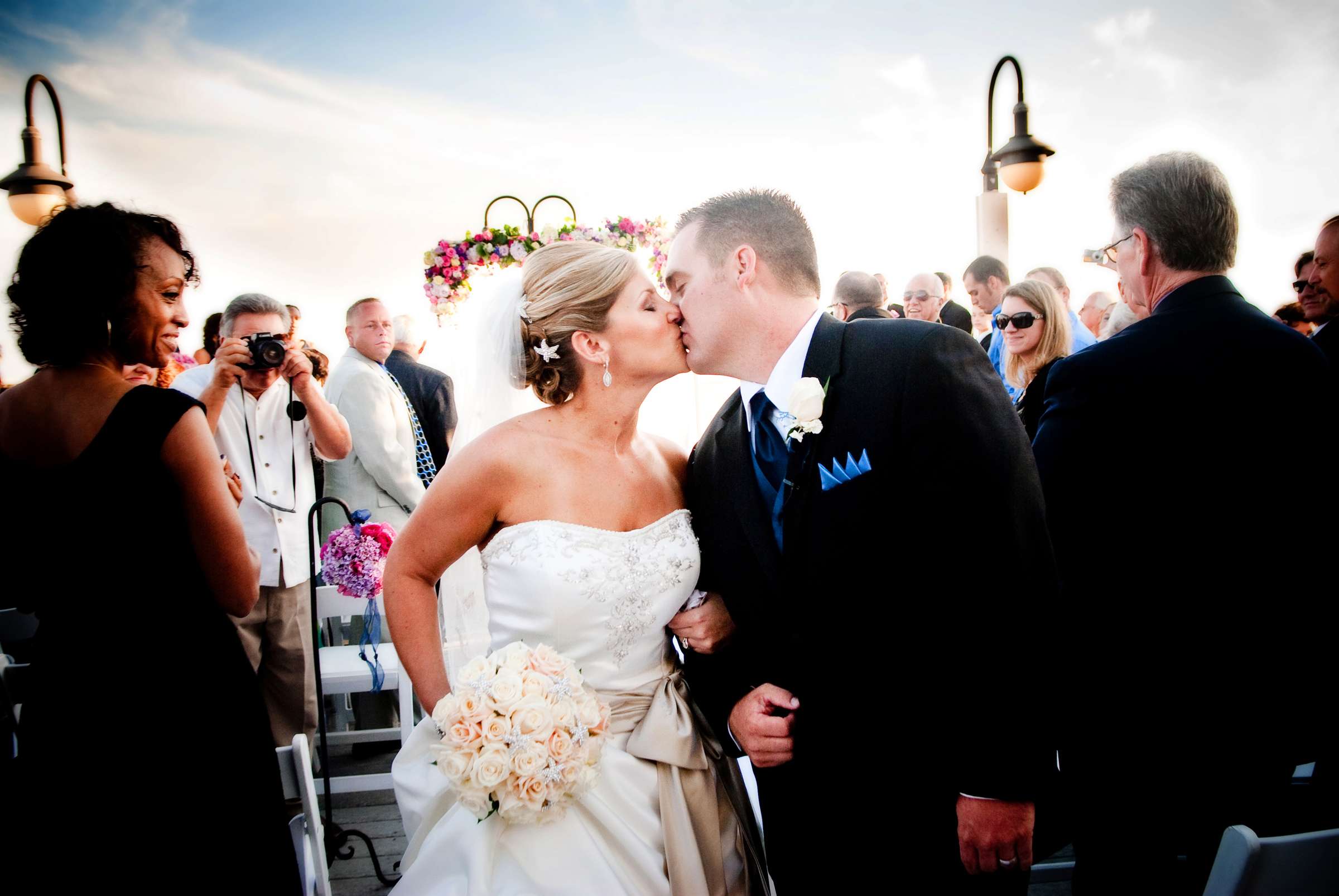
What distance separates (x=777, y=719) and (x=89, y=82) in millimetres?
9889

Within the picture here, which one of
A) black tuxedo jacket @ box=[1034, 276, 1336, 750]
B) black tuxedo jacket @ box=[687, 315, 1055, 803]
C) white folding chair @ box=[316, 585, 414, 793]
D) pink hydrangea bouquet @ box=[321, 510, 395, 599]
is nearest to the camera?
black tuxedo jacket @ box=[687, 315, 1055, 803]

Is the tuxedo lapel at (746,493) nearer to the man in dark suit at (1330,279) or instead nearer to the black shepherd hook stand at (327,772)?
the black shepherd hook stand at (327,772)

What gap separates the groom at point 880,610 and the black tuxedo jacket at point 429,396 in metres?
4.49

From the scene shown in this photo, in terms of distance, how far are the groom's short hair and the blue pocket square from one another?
59 cm

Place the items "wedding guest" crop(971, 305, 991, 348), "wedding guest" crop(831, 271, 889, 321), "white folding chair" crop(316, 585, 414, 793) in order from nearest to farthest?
"white folding chair" crop(316, 585, 414, 793) < "wedding guest" crop(831, 271, 889, 321) < "wedding guest" crop(971, 305, 991, 348)

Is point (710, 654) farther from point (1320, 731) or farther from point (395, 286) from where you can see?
point (395, 286)

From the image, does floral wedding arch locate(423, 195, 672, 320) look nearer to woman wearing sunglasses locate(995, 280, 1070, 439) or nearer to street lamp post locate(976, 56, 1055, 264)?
woman wearing sunglasses locate(995, 280, 1070, 439)

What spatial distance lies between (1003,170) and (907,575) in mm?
7908

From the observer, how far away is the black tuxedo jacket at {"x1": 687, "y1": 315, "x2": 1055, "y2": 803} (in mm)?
1634

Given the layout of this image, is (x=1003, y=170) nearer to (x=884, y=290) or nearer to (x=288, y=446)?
(x=884, y=290)

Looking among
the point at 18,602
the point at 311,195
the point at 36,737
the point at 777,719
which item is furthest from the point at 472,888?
the point at 311,195

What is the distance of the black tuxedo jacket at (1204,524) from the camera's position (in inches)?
73.4

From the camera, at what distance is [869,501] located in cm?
176

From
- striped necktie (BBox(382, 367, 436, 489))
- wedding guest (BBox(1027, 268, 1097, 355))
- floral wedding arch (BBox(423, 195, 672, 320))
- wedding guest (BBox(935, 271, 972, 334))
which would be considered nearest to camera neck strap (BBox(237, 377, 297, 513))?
floral wedding arch (BBox(423, 195, 672, 320))
